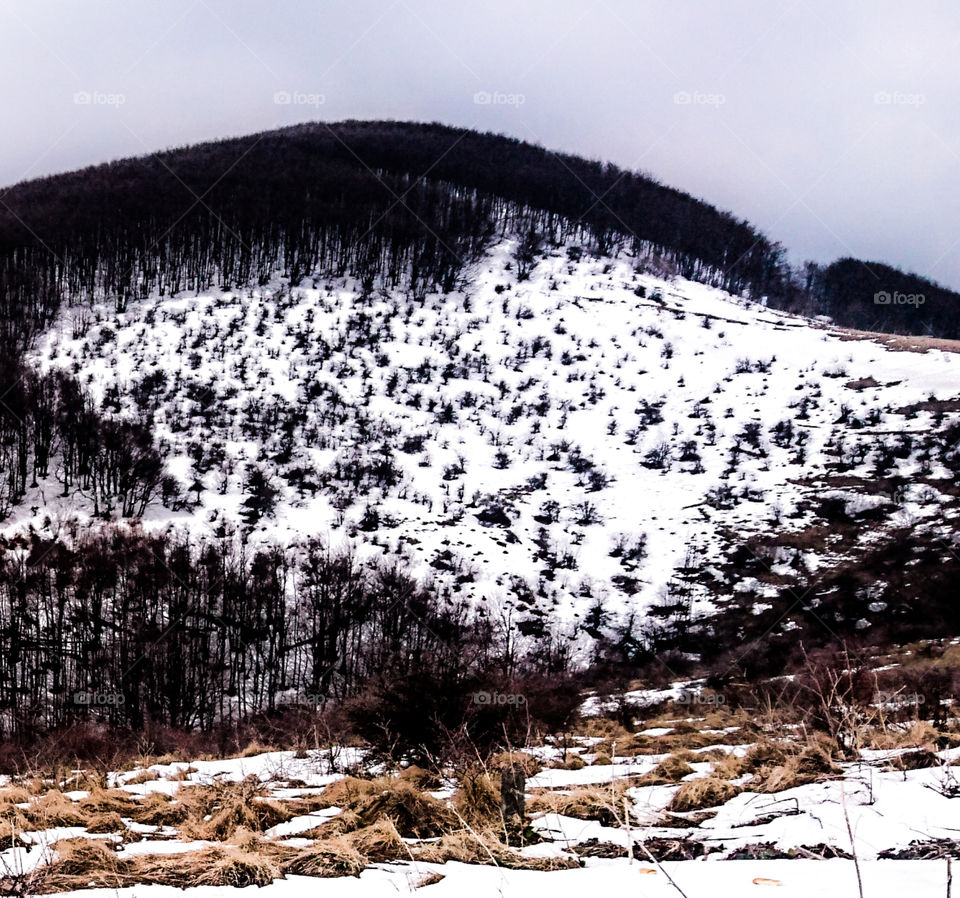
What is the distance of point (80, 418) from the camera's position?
3628 cm

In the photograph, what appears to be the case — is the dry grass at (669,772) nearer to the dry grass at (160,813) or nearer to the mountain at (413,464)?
the mountain at (413,464)

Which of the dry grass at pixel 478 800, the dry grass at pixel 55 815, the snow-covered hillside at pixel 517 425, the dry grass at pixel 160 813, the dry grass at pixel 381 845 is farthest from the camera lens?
the snow-covered hillside at pixel 517 425

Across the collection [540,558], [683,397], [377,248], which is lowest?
[540,558]

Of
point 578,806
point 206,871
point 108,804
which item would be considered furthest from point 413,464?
point 206,871

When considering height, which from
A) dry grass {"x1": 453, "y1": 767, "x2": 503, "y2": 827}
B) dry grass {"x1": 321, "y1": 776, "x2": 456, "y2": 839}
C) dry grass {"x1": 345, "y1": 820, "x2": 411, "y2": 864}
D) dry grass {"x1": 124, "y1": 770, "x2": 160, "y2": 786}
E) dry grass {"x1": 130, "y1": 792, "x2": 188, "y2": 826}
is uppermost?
dry grass {"x1": 345, "y1": 820, "x2": 411, "y2": 864}

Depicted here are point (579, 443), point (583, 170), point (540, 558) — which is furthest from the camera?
point (583, 170)

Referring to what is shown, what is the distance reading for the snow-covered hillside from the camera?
105ft

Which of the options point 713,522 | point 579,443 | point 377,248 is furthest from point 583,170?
point 713,522

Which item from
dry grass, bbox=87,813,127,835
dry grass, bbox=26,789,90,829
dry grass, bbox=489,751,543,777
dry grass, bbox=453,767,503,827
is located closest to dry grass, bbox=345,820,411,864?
dry grass, bbox=453,767,503,827

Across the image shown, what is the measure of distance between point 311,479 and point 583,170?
2749 inches

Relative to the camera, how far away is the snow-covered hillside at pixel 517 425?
105ft

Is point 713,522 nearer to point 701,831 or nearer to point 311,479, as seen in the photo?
point 311,479

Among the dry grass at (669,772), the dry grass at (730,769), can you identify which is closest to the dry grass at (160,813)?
the dry grass at (669,772)

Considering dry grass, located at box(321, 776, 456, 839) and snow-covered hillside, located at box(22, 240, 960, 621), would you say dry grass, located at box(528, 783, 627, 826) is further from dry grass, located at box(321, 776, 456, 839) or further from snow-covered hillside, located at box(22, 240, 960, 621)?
snow-covered hillside, located at box(22, 240, 960, 621)
